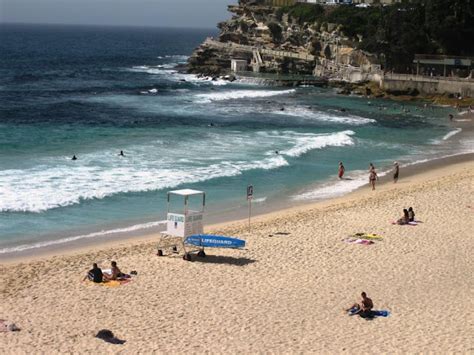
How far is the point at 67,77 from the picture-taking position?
85625 millimetres

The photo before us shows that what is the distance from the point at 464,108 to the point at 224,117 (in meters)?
19.9

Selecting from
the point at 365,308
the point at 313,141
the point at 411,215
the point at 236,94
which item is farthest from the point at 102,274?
the point at 236,94

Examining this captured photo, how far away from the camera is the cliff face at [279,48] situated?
8644 centimetres

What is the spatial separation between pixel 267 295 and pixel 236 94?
52766mm

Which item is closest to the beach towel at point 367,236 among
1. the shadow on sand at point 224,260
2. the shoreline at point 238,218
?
the shoreline at point 238,218

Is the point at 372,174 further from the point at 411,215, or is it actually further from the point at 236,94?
the point at 236,94

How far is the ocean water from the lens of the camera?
2628cm

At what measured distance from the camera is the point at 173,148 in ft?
128

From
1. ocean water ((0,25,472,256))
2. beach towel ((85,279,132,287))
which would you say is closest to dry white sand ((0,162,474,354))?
beach towel ((85,279,132,287))

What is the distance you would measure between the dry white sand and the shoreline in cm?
64

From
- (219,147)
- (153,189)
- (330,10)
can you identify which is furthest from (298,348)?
(330,10)

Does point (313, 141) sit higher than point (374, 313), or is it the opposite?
point (313, 141)

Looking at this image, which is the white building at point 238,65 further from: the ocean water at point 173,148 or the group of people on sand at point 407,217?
the group of people on sand at point 407,217

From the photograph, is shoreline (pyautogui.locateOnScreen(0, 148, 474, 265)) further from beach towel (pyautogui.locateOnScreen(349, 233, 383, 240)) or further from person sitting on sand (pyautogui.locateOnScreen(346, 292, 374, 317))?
person sitting on sand (pyautogui.locateOnScreen(346, 292, 374, 317))
